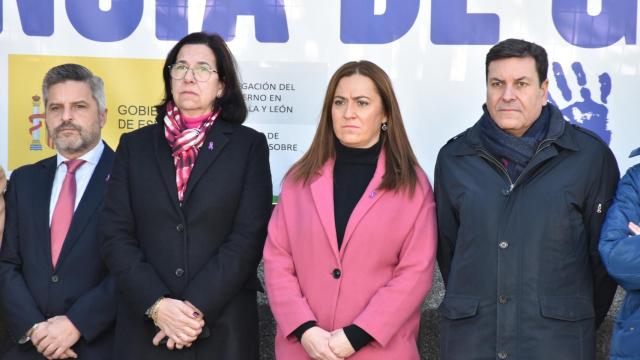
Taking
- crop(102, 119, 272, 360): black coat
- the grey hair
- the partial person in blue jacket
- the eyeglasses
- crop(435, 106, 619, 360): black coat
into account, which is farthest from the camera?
the grey hair

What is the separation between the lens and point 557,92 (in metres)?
4.97

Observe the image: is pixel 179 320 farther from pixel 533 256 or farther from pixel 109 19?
pixel 109 19

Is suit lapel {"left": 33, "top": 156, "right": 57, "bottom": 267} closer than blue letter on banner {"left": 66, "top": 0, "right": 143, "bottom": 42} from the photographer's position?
Yes

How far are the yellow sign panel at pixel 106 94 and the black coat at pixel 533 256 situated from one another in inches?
93.8

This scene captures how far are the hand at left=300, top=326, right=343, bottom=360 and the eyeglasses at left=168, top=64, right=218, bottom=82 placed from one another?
118cm

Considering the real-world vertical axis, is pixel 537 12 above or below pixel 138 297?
above

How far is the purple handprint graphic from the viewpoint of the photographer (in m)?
4.93

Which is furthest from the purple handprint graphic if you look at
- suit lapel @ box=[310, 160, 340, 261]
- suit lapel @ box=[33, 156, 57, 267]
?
suit lapel @ box=[33, 156, 57, 267]

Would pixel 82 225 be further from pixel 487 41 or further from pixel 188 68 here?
pixel 487 41

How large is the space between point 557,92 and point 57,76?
268 cm

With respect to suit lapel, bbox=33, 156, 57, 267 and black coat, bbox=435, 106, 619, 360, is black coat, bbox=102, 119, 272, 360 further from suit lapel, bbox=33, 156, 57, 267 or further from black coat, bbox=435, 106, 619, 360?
black coat, bbox=435, 106, 619, 360

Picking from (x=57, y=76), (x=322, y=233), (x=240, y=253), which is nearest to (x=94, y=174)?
(x=57, y=76)

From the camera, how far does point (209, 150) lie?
147 inches

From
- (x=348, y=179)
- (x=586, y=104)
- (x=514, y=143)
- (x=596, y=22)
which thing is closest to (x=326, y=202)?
(x=348, y=179)
